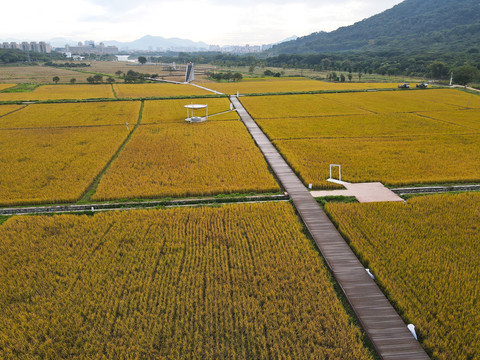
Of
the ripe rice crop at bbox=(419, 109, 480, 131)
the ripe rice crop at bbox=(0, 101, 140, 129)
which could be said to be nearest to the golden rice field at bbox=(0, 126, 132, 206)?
the ripe rice crop at bbox=(0, 101, 140, 129)

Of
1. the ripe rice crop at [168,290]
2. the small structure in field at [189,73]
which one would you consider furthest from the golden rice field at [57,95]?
the ripe rice crop at [168,290]

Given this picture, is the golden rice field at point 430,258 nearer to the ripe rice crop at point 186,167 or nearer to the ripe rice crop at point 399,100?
the ripe rice crop at point 186,167

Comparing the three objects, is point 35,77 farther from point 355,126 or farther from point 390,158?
point 390,158

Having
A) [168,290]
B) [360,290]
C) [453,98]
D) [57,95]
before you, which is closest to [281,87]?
[453,98]

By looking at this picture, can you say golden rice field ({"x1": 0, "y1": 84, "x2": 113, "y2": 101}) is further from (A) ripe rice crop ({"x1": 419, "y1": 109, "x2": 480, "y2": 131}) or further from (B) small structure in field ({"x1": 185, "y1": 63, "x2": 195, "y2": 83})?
(A) ripe rice crop ({"x1": 419, "y1": 109, "x2": 480, "y2": 131})


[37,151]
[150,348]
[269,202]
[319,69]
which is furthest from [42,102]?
[319,69]
